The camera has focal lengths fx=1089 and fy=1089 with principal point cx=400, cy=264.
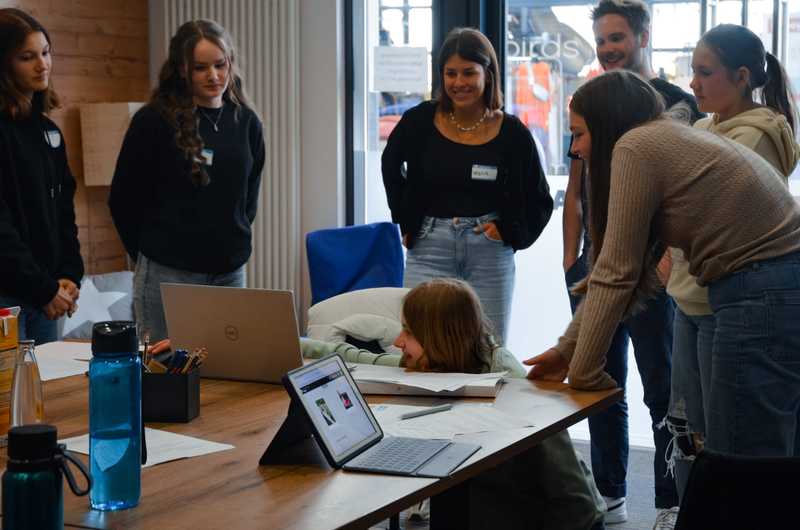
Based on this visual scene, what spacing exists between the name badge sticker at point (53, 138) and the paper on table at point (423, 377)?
5.22 ft

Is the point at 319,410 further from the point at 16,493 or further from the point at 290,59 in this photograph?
the point at 290,59

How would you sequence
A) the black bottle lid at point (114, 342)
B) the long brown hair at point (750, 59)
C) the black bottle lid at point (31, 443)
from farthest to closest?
1. the long brown hair at point (750, 59)
2. the black bottle lid at point (114, 342)
3. the black bottle lid at point (31, 443)

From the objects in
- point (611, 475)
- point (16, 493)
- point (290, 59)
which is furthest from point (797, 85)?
point (16, 493)

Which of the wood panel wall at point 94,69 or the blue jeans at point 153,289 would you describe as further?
the wood panel wall at point 94,69

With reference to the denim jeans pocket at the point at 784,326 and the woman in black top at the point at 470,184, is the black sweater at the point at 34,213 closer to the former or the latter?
the woman in black top at the point at 470,184

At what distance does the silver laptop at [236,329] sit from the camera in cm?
235

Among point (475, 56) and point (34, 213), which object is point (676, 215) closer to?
point (475, 56)

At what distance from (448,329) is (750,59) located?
3.82 feet

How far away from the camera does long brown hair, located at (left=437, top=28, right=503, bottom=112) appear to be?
149 inches

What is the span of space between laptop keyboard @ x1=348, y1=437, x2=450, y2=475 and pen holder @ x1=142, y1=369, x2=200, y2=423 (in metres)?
A: 0.41

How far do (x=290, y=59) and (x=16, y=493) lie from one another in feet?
14.4

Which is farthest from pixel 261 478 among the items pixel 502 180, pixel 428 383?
pixel 502 180

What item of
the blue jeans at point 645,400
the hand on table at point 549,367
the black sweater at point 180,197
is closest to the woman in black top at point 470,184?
the blue jeans at point 645,400

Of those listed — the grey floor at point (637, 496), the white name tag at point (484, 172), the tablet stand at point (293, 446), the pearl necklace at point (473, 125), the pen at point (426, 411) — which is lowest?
the grey floor at point (637, 496)
